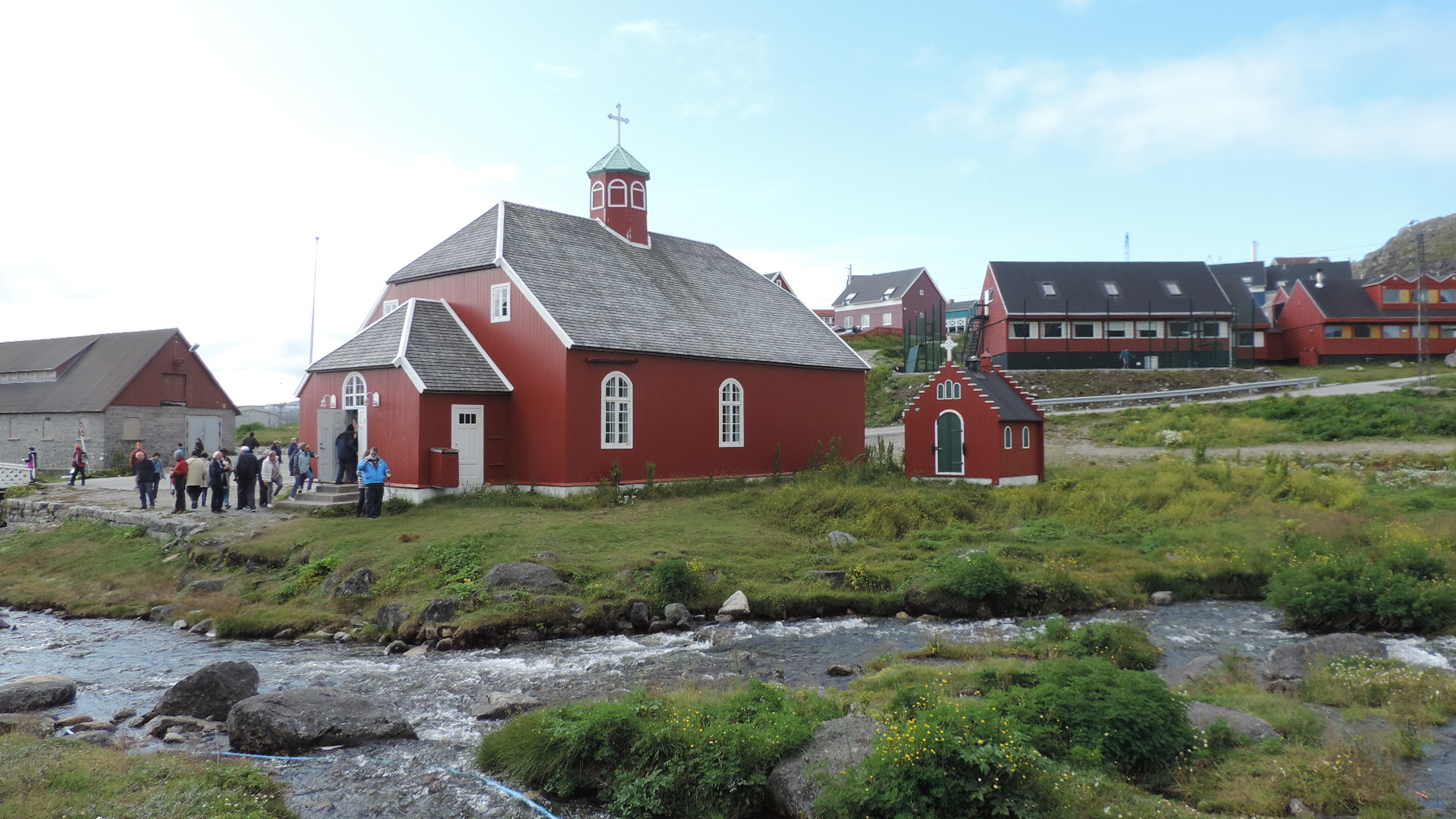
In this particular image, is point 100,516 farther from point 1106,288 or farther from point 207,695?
point 1106,288

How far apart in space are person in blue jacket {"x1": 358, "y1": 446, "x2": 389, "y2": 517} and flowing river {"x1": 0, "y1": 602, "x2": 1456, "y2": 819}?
5674 millimetres

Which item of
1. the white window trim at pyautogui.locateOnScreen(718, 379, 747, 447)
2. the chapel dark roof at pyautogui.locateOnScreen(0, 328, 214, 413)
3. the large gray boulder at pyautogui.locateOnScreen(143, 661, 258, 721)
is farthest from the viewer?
the chapel dark roof at pyautogui.locateOnScreen(0, 328, 214, 413)

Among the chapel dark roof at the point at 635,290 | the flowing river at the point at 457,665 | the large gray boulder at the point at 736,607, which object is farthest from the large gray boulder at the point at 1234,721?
the chapel dark roof at the point at 635,290

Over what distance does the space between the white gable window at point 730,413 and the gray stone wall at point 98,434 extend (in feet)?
92.8

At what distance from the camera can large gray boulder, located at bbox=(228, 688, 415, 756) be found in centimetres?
981

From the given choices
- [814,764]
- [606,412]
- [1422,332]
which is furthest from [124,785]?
[1422,332]

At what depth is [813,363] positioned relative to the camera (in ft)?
103

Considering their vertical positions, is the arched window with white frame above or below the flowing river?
above

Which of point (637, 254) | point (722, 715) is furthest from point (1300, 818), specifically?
point (637, 254)

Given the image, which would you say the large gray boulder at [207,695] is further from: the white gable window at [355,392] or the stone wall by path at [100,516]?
the white gable window at [355,392]

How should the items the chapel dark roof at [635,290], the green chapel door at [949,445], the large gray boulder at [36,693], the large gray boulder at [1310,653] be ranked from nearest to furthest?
the large gray boulder at [36,693] → the large gray boulder at [1310,653] → the chapel dark roof at [635,290] → the green chapel door at [949,445]

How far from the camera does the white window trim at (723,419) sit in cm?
2797

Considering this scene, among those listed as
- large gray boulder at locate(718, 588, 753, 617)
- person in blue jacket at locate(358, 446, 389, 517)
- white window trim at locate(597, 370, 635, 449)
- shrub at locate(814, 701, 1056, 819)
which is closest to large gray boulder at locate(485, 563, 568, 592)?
large gray boulder at locate(718, 588, 753, 617)

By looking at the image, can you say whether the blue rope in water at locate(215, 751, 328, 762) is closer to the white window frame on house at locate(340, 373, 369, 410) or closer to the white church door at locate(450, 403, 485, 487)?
the white church door at locate(450, 403, 485, 487)
